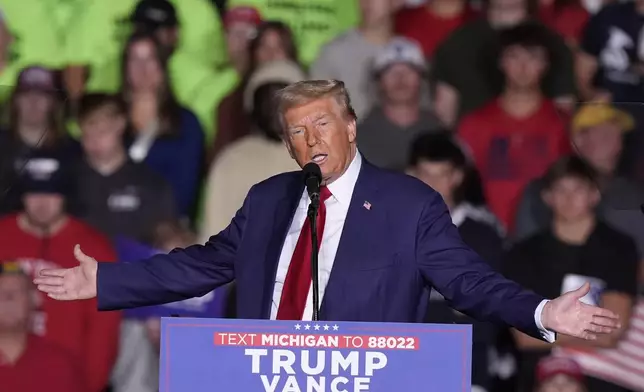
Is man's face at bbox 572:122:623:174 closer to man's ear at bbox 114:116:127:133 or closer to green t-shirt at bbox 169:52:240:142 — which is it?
green t-shirt at bbox 169:52:240:142

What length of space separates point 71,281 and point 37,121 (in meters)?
2.50

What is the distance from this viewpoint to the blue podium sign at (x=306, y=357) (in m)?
2.34

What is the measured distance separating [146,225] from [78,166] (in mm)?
382

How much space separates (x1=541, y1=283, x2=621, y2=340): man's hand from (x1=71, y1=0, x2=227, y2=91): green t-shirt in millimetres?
2979

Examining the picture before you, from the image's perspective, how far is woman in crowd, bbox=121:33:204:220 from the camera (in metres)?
5.06

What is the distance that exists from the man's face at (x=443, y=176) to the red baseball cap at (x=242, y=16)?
3.01 ft

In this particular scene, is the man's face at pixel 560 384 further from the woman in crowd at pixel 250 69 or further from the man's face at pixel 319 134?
the man's face at pixel 319 134

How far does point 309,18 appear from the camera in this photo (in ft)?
16.9

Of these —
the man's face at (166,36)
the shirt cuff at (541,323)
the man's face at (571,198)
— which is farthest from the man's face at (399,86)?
the shirt cuff at (541,323)

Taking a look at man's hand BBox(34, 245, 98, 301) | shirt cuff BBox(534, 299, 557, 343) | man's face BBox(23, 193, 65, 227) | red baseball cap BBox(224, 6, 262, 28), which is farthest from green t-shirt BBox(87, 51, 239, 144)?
shirt cuff BBox(534, 299, 557, 343)

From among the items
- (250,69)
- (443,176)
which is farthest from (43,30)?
(443,176)

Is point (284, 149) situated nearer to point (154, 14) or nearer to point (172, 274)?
point (154, 14)

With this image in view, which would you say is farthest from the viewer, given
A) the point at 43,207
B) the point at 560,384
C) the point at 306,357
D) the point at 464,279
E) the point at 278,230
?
the point at 43,207

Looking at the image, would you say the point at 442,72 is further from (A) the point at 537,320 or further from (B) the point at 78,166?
(A) the point at 537,320
